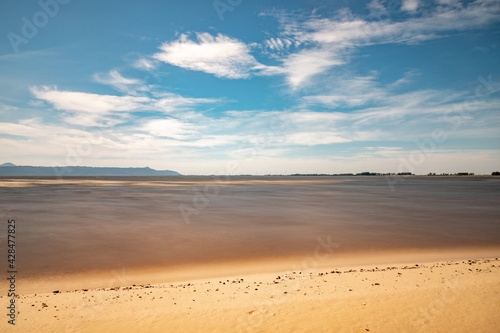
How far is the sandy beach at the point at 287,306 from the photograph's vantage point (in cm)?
547

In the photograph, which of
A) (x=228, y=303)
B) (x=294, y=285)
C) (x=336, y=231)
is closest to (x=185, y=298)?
(x=228, y=303)

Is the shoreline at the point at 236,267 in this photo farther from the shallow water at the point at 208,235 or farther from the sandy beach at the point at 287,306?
the sandy beach at the point at 287,306

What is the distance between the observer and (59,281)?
355 inches

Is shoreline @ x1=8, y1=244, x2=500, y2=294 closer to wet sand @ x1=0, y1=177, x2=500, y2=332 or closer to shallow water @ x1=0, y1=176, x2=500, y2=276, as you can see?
wet sand @ x1=0, y1=177, x2=500, y2=332

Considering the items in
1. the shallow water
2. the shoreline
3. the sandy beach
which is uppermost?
the sandy beach

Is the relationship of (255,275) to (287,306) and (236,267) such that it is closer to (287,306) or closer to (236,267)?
(236,267)

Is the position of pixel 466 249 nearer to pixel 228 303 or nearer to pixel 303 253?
pixel 303 253

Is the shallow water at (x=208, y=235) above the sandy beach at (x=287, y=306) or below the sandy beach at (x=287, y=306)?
below

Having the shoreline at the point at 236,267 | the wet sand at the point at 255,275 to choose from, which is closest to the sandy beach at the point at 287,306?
the wet sand at the point at 255,275

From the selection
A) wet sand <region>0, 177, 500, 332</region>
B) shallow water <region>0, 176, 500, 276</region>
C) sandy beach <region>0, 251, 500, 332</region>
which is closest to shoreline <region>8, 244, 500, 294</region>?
wet sand <region>0, 177, 500, 332</region>

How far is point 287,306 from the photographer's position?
20.3ft

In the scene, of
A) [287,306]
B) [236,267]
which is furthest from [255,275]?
[287,306]

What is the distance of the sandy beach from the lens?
18.0 ft

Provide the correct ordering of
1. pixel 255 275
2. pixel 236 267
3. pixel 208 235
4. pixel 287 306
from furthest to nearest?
1. pixel 208 235
2. pixel 236 267
3. pixel 255 275
4. pixel 287 306
